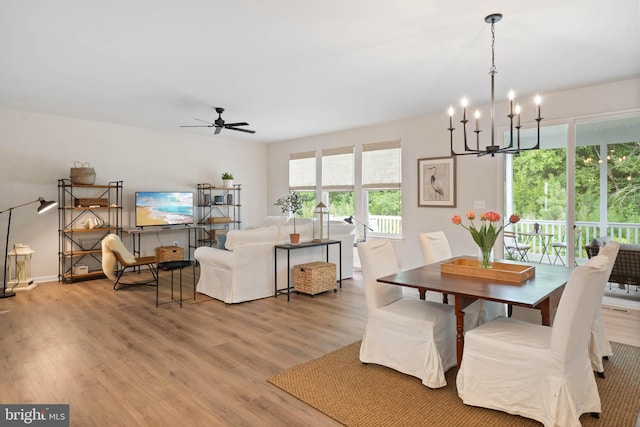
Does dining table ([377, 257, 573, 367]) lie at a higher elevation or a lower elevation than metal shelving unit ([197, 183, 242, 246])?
lower

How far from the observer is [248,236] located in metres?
4.86

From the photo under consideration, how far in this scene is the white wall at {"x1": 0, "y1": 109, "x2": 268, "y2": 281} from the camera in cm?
583

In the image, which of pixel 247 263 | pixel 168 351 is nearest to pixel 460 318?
pixel 168 351

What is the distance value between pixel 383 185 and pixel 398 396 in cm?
464

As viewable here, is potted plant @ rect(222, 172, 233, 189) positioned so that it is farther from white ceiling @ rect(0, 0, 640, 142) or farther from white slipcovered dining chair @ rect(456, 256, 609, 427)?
white slipcovered dining chair @ rect(456, 256, 609, 427)

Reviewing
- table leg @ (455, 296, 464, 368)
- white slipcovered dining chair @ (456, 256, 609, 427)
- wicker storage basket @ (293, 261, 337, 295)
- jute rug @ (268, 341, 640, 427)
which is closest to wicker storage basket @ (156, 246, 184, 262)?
wicker storage basket @ (293, 261, 337, 295)

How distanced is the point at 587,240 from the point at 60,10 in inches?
309

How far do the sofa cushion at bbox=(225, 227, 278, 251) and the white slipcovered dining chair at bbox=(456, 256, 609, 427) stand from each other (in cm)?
307

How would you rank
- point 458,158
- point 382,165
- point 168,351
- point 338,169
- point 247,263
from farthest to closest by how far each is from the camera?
point 338,169, point 382,165, point 458,158, point 247,263, point 168,351

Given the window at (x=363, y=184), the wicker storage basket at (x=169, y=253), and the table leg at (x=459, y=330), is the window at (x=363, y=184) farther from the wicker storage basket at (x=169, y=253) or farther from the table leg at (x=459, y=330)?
the table leg at (x=459, y=330)

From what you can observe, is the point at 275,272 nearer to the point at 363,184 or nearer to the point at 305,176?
the point at 363,184

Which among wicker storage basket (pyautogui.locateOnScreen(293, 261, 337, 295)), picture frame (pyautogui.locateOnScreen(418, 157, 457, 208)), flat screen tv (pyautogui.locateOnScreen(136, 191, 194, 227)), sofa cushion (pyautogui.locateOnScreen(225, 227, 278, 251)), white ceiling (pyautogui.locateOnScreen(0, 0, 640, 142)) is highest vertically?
white ceiling (pyautogui.locateOnScreen(0, 0, 640, 142))

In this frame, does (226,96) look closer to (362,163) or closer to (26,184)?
(362,163)

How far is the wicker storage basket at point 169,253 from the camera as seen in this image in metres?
7.05
